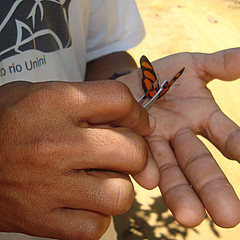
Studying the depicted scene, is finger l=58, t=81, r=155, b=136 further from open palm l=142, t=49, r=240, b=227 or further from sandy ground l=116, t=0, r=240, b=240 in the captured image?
sandy ground l=116, t=0, r=240, b=240

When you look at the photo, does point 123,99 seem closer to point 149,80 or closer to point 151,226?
point 149,80

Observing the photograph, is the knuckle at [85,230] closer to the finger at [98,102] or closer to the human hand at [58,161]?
the human hand at [58,161]

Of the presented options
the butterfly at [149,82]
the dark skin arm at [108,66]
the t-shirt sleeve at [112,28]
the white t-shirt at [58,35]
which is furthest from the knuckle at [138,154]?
the t-shirt sleeve at [112,28]

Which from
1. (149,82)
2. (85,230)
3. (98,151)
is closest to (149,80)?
(149,82)

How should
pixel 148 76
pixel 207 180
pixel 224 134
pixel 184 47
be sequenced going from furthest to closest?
pixel 184 47 → pixel 148 76 → pixel 224 134 → pixel 207 180

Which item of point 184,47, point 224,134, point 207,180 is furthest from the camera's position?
point 184,47

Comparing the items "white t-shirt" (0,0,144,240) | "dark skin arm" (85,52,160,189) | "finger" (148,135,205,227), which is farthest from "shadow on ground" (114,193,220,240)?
"finger" (148,135,205,227)

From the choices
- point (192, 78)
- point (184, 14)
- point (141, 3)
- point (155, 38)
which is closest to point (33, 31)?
point (192, 78)
